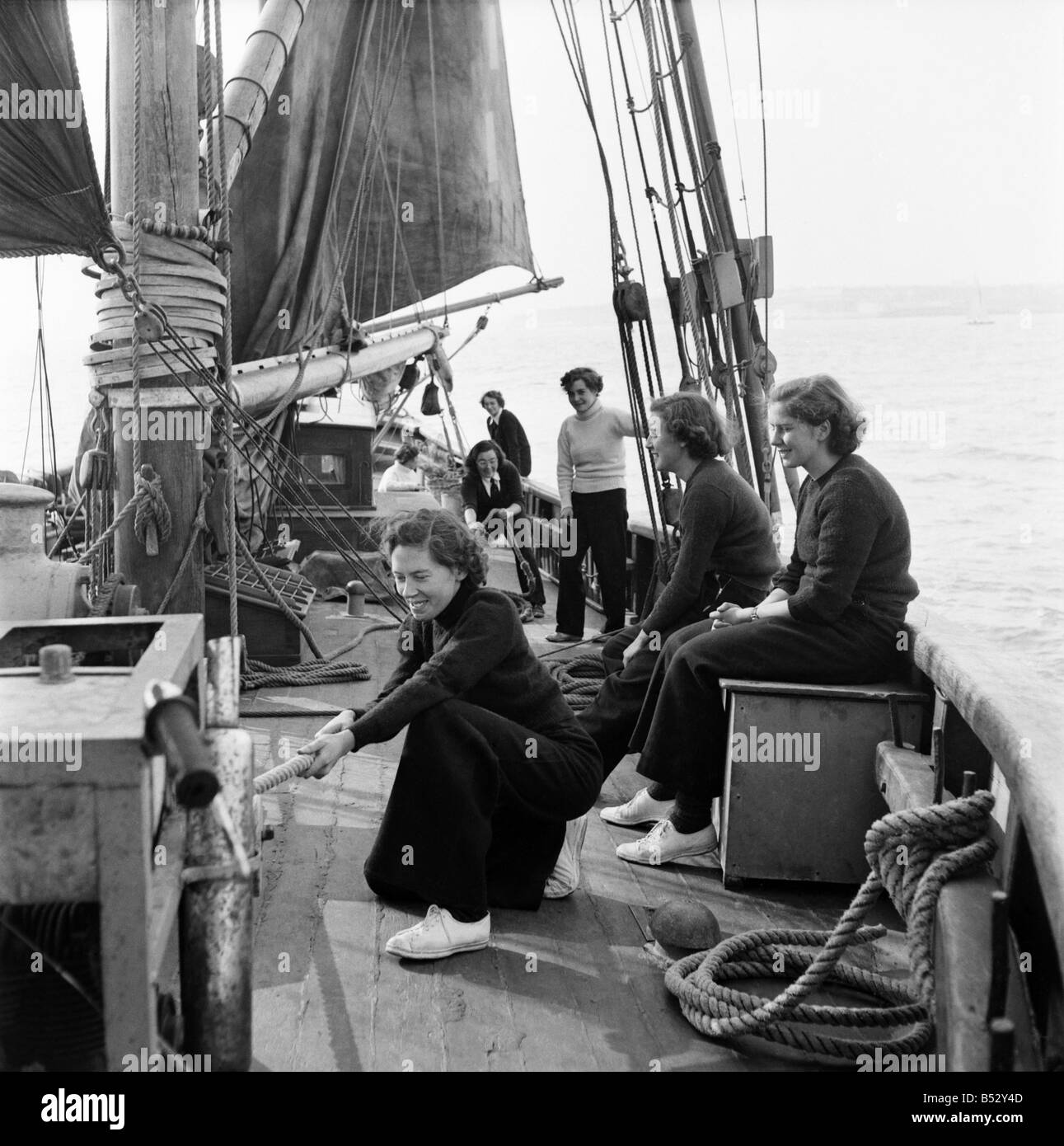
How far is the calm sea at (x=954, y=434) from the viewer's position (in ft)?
65.3

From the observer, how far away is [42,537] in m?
3.63

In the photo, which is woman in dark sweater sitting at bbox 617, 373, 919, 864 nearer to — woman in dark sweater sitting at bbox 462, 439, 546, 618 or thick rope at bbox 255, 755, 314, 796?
thick rope at bbox 255, 755, 314, 796

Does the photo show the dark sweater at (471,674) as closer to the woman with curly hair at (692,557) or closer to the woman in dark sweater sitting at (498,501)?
the woman with curly hair at (692,557)

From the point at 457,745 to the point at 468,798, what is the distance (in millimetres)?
114

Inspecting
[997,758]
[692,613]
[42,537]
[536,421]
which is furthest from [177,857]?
[536,421]

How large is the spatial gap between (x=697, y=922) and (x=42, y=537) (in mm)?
2133

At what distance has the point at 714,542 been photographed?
381cm

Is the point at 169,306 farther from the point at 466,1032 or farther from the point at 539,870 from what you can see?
the point at 466,1032

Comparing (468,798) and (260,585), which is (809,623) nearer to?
(468,798)
